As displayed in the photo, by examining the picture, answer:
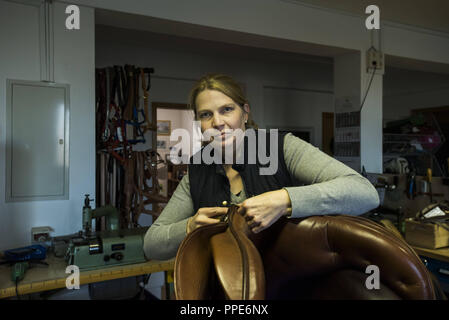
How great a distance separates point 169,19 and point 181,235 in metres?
2.22

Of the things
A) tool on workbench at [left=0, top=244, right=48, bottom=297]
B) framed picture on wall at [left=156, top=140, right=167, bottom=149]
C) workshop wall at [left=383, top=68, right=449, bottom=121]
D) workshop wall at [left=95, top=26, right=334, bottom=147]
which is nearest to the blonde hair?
tool on workbench at [left=0, top=244, right=48, bottom=297]

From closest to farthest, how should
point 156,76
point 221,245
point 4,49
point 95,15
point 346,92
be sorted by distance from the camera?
point 221,245, point 4,49, point 95,15, point 346,92, point 156,76

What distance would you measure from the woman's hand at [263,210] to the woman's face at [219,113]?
30 cm

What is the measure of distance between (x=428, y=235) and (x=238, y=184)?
1.62 meters

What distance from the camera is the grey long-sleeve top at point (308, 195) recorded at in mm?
776

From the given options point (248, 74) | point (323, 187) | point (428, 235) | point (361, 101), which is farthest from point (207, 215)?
point (248, 74)

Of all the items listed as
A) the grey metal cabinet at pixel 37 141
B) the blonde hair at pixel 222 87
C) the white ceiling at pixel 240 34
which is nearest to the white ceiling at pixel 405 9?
the white ceiling at pixel 240 34

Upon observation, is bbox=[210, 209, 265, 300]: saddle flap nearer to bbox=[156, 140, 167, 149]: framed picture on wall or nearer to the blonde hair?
the blonde hair

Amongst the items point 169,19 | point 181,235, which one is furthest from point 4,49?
point 181,235

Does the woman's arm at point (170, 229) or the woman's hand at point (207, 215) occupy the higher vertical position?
the woman's hand at point (207, 215)

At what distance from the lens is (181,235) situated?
0.93m

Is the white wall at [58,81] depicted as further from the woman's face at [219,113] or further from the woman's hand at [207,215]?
the woman's hand at [207,215]

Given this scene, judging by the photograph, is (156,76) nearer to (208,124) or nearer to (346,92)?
(346,92)

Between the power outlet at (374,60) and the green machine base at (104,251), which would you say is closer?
the green machine base at (104,251)
